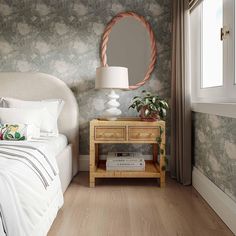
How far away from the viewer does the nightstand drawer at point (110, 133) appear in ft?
9.95

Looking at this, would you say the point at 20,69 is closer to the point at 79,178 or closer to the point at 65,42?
the point at 65,42

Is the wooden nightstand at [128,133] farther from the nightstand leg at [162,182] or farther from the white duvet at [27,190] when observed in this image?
the white duvet at [27,190]

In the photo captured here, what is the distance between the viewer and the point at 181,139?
3109mm

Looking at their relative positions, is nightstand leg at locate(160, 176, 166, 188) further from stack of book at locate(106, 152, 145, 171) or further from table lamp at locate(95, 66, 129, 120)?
table lamp at locate(95, 66, 129, 120)

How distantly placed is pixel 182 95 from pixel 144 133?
21.7 inches

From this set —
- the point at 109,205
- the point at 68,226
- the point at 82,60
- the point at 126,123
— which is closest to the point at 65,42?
the point at 82,60

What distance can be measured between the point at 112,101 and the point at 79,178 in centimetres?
92

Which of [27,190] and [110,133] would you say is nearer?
[27,190]

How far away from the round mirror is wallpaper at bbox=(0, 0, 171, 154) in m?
0.09

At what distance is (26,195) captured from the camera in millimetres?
1617

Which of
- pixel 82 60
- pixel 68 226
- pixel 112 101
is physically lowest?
pixel 68 226

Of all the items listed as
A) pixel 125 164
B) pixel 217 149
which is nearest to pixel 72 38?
pixel 125 164

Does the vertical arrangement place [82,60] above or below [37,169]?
above

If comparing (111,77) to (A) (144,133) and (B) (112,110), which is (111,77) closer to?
(B) (112,110)
